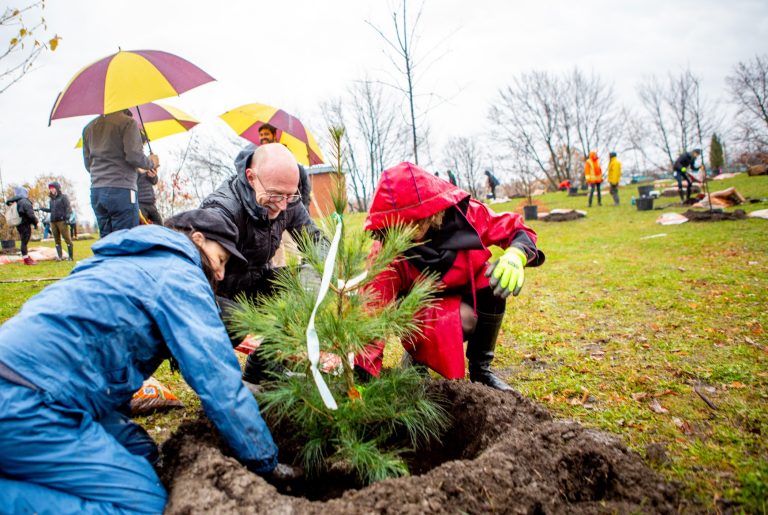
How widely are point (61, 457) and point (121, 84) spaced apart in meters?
2.94

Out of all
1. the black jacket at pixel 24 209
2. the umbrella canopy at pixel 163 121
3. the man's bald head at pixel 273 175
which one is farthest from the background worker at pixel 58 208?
the man's bald head at pixel 273 175

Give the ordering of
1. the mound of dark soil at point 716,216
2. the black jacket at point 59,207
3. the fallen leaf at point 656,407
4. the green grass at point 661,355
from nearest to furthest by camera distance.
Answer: the green grass at point 661,355, the fallen leaf at point 656,407, the black jacket at point 59,207, the mound of dark soil at point 716,216

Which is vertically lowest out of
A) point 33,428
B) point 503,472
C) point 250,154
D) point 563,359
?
point 563,359

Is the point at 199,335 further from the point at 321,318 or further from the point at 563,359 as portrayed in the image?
the point at 563,359

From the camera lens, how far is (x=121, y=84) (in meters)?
3.21

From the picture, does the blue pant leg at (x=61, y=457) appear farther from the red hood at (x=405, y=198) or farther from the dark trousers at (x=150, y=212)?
the dark trousers at (x=150, y=212)

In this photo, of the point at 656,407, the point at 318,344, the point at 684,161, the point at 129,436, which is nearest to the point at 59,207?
the point at 129,436

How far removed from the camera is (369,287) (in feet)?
5.84

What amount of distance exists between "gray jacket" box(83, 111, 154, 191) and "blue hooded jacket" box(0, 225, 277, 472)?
2958 millimetres

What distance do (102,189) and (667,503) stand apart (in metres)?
4.64

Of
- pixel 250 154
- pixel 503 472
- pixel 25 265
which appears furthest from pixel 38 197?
pixel 503 472

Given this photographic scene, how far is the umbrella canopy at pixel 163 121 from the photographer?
16.7 ft

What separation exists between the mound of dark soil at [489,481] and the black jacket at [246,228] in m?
0.99

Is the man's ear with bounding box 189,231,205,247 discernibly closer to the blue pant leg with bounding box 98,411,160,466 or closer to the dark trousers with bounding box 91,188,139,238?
the blue pant leg with bounding box 98,411,160,466
